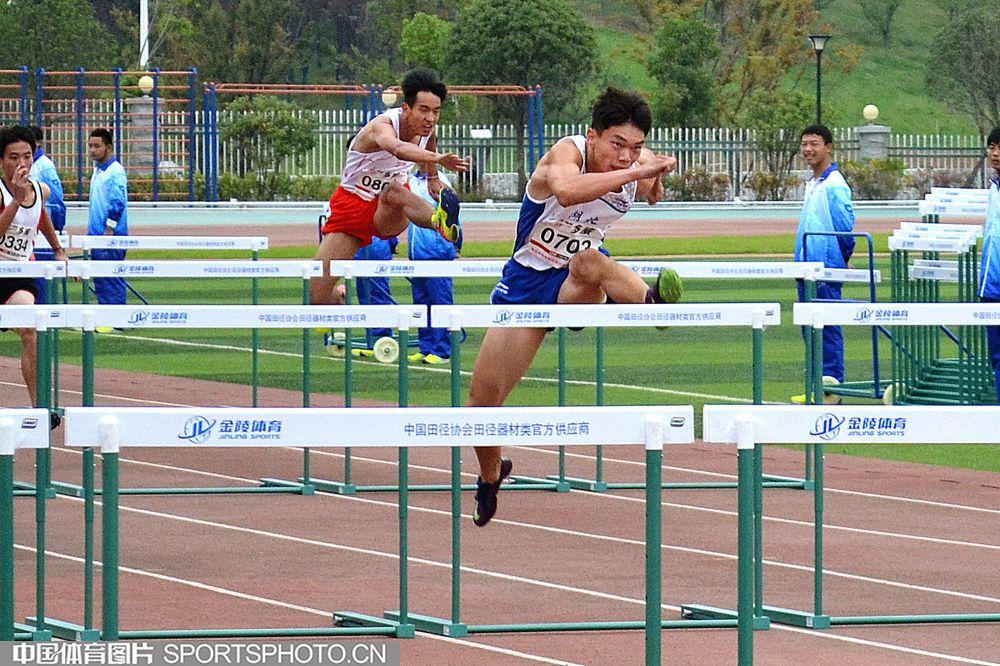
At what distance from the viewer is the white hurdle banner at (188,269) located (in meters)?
11.0

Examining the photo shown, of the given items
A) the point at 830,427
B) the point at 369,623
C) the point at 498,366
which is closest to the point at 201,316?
the point at 498,366

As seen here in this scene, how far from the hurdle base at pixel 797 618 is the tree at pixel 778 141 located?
130 ft

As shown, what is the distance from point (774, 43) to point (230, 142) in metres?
25.9

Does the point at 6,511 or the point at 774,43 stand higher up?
the point at 774,43

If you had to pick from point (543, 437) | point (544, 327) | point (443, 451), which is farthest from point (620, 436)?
point (443, 451)

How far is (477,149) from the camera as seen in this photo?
150 ft

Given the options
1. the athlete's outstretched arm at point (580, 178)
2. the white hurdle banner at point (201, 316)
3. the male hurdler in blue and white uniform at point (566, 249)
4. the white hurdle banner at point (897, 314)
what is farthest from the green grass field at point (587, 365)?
the white hurdle banner at point (201, 316)

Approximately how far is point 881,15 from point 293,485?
245ft

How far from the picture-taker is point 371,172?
12.8m

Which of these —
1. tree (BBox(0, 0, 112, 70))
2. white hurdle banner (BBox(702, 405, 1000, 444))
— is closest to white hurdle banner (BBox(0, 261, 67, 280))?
white hurdle banner (BBox(702, 405, 1000, 444))

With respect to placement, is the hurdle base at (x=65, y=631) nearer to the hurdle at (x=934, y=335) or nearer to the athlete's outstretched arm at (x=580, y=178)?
the athlete's outstretched arm at (x=580, y=178)

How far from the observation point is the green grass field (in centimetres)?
1481

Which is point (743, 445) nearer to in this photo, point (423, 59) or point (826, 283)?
point (826, 283)

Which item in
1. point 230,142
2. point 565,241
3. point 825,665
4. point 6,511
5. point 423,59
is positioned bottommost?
point 825,665
